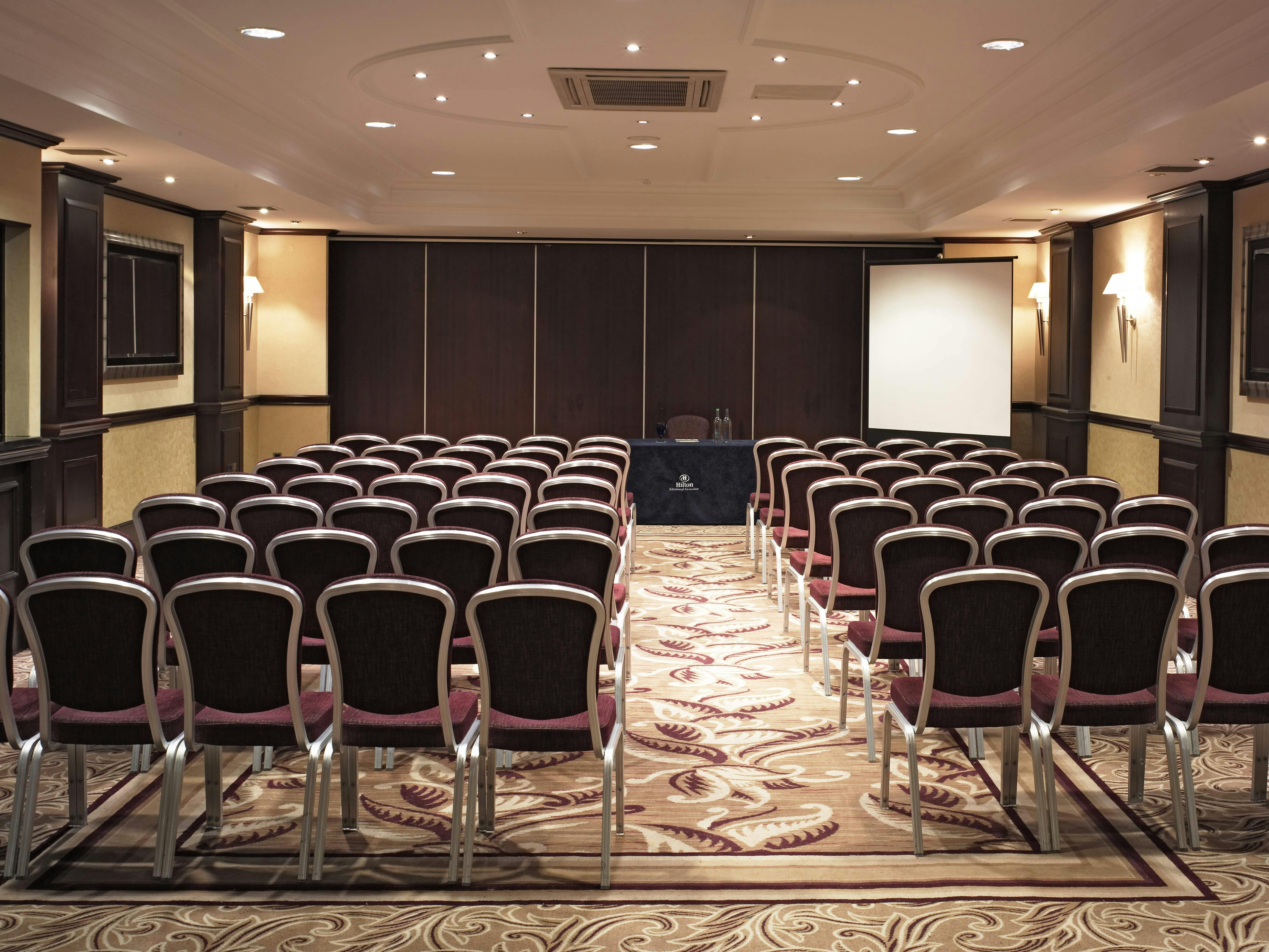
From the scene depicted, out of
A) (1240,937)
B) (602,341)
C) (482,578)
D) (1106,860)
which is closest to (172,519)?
(482,578)

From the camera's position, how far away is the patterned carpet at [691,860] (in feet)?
11.5

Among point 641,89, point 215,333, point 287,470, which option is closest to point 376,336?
point 215,333

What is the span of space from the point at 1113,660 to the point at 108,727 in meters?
3.36

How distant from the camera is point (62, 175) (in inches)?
333

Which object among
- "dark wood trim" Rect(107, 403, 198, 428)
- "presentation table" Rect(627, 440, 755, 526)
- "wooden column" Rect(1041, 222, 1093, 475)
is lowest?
"presentation table" Rect(627, 440, 755, 526)

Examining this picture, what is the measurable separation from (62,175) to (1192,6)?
23.9ft

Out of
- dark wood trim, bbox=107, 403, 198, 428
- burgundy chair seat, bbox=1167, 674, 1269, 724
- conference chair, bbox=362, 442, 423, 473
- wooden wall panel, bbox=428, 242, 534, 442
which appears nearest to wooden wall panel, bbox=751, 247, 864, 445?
wooden wall panel, bbox=428, 242, 534, 442

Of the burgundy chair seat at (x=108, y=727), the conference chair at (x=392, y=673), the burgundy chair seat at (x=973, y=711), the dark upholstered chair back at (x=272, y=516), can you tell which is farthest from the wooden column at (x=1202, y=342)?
the burgundy chair seat at (x=108, y=727)

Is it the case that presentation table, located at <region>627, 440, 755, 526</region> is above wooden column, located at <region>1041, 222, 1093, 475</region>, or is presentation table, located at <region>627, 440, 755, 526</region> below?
below

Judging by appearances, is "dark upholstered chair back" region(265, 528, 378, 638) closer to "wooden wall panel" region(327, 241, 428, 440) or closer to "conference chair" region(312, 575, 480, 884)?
"conference chair" region(312, 575, 480, 884)

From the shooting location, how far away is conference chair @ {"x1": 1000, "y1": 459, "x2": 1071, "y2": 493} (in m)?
7.81

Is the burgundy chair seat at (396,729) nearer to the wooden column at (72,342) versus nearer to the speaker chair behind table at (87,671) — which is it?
the speaker chair behind table at (87,671)

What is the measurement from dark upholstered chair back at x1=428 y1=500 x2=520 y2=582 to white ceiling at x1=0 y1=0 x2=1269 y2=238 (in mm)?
2595

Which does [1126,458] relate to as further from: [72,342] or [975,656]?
[72,342]
